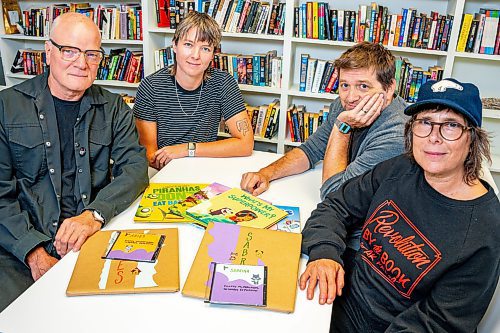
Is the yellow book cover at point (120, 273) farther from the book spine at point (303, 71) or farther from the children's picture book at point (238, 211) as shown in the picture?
the book spine at point (303, 71)

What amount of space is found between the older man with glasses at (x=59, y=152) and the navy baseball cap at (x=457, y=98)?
0.97 m

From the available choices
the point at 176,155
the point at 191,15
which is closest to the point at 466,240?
the point at 176,155

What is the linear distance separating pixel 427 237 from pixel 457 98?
359mm

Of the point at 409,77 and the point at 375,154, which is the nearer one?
the point at 375,154

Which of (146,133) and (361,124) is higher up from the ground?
(361,124)

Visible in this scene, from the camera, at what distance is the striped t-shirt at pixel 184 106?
2.22m

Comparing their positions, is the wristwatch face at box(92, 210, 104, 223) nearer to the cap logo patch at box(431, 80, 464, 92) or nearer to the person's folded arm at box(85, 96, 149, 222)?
the person's folded arm at box(85, 96, 149, 222)

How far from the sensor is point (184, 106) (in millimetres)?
2256

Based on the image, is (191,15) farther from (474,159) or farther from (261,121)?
(474,159)

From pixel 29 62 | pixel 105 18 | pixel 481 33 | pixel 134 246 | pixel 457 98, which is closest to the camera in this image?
pixel 457 98

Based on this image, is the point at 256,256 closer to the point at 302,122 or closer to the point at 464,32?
the point at 302,122

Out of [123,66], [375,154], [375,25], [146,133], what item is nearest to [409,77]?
[375,25]

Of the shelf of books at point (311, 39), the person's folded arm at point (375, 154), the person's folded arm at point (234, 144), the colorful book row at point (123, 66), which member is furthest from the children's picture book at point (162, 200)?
the colorful book row at point (123, 66)

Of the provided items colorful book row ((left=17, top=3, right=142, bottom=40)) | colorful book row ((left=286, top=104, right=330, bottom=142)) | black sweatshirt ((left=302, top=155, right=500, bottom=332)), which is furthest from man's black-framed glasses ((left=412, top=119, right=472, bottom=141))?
colorful book row ((left=17, top=3, right=142, bottom=40))
